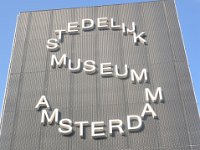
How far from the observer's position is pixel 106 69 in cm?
3522

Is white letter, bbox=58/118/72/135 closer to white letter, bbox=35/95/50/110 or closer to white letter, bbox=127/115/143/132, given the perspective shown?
white letter, bbox=35/95/50/110

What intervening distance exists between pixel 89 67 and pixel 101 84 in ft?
6.67

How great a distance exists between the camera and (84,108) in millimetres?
33188

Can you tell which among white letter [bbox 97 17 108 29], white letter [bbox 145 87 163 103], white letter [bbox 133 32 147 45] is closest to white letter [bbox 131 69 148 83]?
white letter [bbox 145 87 163 103]

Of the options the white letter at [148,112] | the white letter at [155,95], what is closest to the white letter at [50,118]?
the white letter at [148,112]

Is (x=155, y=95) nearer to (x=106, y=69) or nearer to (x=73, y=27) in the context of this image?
(x=106, y=69)

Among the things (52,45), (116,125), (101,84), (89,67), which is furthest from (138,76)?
(52,45)

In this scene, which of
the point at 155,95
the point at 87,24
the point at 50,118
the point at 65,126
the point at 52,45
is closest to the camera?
the point at 65,126

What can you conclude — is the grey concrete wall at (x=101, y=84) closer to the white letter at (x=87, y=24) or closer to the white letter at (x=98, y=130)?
the white letter at (x=98, y=130)

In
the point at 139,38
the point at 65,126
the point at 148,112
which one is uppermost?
the point at 139,38

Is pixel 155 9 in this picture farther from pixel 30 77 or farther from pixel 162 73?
pixel 30 77

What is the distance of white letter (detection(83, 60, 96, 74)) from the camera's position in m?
35.3

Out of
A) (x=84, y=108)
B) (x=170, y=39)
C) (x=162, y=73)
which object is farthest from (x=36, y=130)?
(x=170, y=39)

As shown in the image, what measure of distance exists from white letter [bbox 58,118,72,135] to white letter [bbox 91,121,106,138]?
1.82 meters
